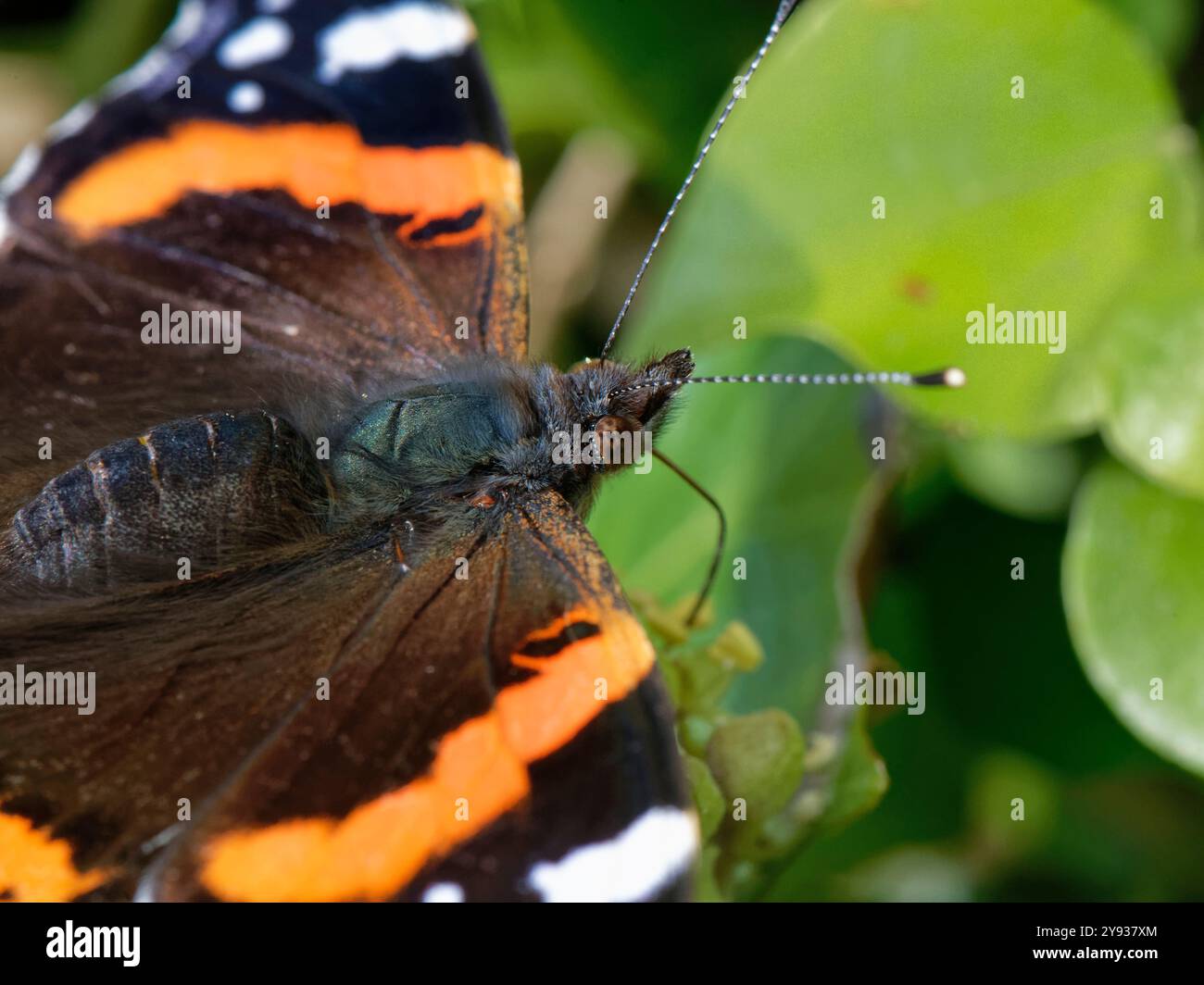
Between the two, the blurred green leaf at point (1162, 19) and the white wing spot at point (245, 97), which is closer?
the white wing spot at point (245, 97)

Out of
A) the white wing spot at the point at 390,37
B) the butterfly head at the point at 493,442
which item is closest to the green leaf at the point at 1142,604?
the butterfly head at the point at 493,442

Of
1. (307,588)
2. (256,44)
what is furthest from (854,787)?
(256,44)

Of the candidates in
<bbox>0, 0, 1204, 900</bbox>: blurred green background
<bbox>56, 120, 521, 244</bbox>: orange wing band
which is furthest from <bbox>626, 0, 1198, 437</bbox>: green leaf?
<bbox>56, 120, 521, 244</bbox>: orange wing band

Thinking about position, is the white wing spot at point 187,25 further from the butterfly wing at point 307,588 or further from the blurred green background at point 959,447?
the blurred green background at point 959,447

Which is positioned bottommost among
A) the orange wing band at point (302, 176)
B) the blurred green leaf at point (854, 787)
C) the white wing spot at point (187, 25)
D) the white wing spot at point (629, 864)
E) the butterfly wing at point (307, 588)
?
the blurred green leaf at point (854, 787)

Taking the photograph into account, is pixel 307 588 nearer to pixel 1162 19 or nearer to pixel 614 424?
pixel 614 424

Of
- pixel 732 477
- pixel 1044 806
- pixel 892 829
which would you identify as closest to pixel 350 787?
pixel 732 477

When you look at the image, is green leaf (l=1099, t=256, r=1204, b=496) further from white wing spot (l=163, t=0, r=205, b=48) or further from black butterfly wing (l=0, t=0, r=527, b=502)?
white wing spot (l=163, t=0, r=205, b=48)
